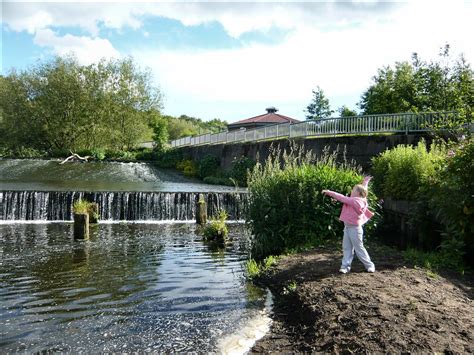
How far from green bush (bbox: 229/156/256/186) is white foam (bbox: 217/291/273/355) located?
61.4 ft

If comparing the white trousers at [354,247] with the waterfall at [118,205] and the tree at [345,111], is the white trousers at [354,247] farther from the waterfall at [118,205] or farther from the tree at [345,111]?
the tree at [345,111]

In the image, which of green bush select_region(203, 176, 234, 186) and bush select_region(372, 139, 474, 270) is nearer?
bush select_region(372, 139, 474, 270)

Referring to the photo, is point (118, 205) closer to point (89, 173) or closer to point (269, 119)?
point (89, 173)

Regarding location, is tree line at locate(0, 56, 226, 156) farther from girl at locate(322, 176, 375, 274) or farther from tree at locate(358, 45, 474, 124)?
girl at locate(322, 176, 375, 274)

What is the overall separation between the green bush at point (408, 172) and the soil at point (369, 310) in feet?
9.88

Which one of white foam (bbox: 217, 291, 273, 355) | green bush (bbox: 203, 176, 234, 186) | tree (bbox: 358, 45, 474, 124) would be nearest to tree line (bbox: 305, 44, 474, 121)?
tree (bbox: 358, 45, 474, 124)

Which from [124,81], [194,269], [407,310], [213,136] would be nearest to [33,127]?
[124,81]

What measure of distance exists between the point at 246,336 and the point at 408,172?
638 centimetres

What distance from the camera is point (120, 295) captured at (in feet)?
22.7

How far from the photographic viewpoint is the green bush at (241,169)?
24.8 metres

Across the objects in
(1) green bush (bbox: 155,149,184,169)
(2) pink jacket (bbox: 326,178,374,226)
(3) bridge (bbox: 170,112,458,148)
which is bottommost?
(2) pink jacket (bbox: 326,178,374,226)

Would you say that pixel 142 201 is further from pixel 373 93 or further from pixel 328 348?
pixel 373 93

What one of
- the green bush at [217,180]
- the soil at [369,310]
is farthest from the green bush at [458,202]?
the green bush at [217,180]

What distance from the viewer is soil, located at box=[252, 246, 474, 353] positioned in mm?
4301
